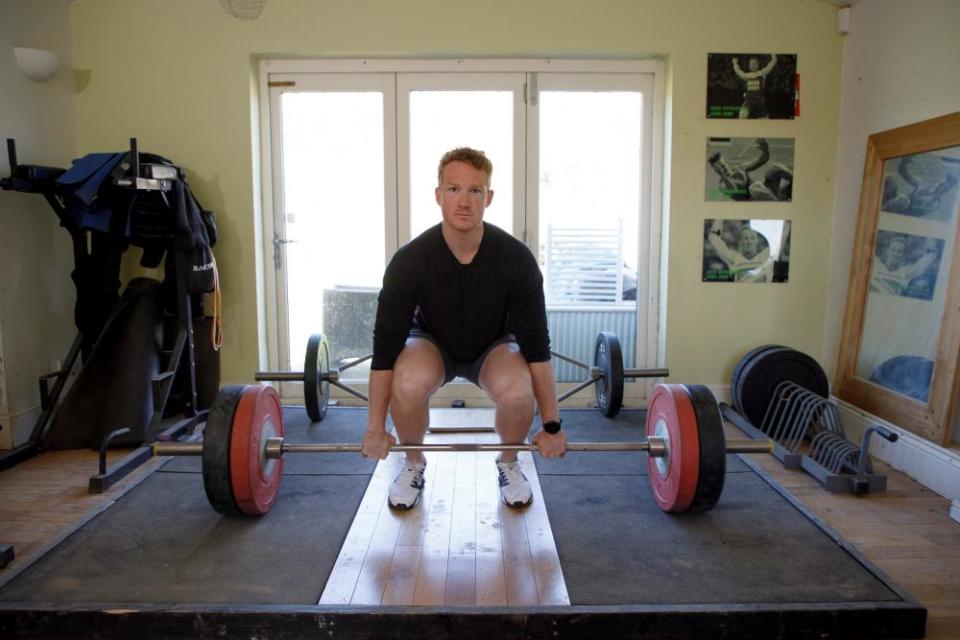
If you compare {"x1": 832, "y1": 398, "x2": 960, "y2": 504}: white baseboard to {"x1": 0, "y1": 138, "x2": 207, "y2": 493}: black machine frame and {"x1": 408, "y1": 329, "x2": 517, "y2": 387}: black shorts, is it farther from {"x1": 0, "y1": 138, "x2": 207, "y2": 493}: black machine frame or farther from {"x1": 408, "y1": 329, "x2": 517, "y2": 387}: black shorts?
{"x1": 0, "y1": 138, "x2": 207, "y2": 493}: black machine frame

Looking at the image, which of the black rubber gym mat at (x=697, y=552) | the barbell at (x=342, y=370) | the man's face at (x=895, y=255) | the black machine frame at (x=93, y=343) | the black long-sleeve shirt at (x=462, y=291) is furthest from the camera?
the barbell at (x=342, y=370)

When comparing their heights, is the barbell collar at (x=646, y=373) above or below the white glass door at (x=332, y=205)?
below

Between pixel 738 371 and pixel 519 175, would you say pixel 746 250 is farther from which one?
pixel 519 175

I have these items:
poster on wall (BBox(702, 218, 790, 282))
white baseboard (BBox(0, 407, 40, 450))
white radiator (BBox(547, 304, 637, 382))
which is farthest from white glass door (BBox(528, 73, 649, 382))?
white baseboard (BBox(0, 407, 40, 450))

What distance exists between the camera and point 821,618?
63.9 inches

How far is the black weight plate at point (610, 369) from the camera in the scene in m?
3.05

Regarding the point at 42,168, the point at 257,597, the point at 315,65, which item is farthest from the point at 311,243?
the point at 257,597

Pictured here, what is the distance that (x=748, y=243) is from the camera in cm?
345

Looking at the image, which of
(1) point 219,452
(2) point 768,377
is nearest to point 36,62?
(1) point 219,452

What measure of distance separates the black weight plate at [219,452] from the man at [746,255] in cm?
243

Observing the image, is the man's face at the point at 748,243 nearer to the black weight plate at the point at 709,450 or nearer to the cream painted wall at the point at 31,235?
the black weight plate at the point at 709,450

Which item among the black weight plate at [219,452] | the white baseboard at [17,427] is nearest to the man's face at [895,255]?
the black weight plate at [219,452]

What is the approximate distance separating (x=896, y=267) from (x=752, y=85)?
110cm

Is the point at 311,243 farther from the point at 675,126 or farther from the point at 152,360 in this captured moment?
the point at 675,126
